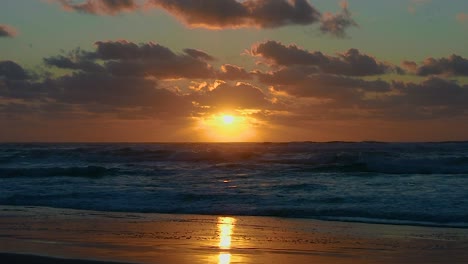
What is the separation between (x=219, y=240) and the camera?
13.0 metres

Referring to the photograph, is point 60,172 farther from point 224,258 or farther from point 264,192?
point 224,258

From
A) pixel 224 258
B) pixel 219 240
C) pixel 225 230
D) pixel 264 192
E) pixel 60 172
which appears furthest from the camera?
pixel 60 172

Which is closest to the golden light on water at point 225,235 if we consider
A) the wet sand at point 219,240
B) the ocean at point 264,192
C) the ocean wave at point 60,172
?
the wet sand at point 219,240

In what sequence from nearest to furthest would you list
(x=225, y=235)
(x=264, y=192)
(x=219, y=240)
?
(x=219, y=240)
(x=225, y=235)
(x=264, y=192)

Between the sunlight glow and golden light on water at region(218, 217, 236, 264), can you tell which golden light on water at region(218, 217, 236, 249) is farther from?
the sunlight glow

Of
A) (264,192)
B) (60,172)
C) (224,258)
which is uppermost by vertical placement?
(60,172)

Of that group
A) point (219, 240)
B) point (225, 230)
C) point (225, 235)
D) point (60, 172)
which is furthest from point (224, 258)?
point (60, 172)

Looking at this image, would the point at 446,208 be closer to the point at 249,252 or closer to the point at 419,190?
Answer: the point at 419,190

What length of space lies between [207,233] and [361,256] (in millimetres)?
4002

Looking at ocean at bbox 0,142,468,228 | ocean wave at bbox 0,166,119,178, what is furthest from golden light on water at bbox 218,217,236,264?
ocean wave at bbox 0,166,119,178

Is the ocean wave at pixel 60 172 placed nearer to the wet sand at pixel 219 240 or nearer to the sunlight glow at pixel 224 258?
the wet sand at pixel 219 240

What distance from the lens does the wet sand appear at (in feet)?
36.4

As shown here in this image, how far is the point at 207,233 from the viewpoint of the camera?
46.4 feet

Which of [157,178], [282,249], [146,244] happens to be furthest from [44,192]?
[282,249]
